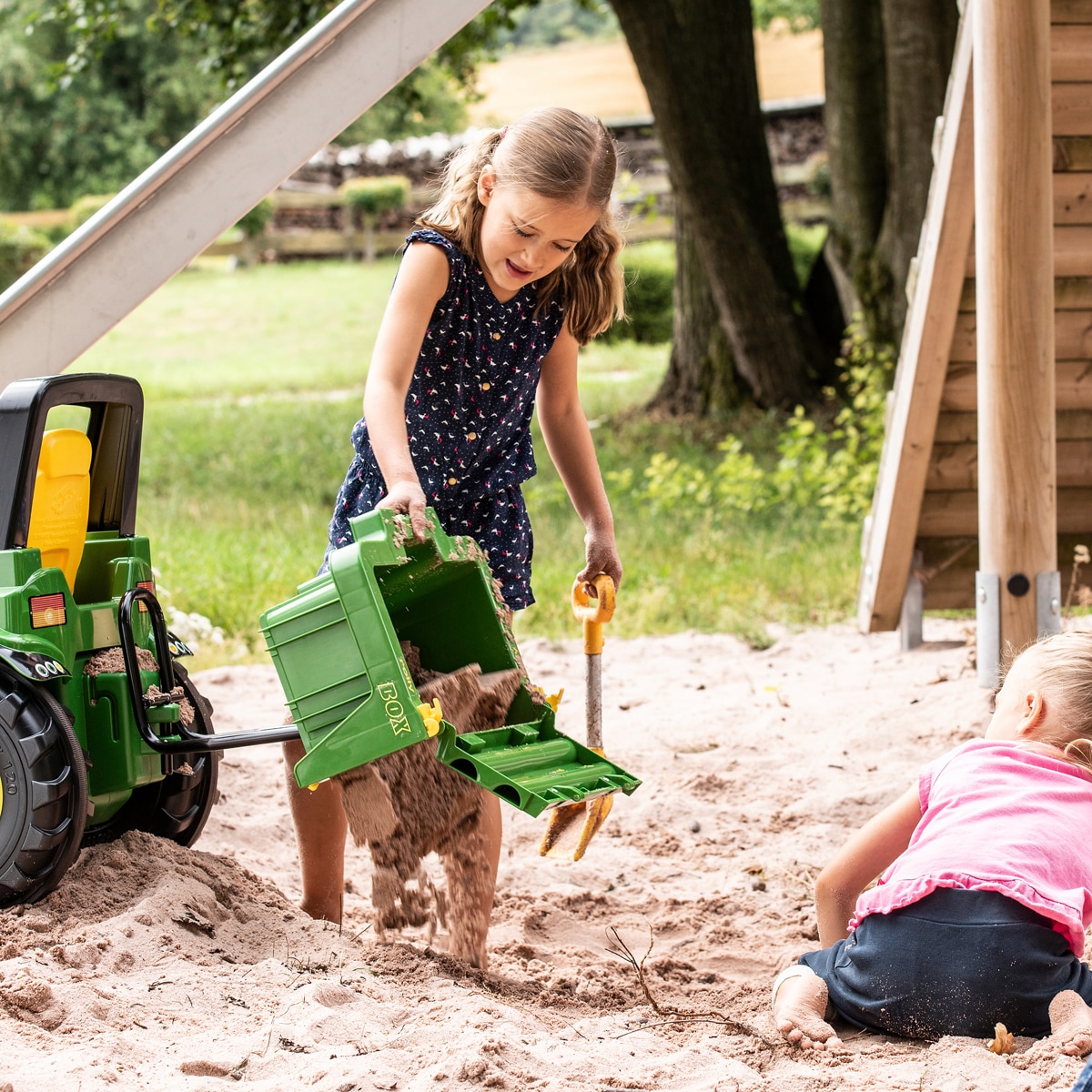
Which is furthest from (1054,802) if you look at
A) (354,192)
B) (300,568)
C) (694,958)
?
(354,192)

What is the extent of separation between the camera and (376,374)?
7.44 feet

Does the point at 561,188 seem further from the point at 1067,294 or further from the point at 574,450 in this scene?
the point at 1067,294

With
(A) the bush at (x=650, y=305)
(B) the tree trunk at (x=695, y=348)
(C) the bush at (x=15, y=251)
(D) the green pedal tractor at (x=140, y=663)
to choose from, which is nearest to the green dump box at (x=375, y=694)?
(D) the green pedal tractor at (x=140, y=663)

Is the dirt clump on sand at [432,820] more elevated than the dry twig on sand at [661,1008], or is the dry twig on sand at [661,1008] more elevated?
the dirt clump on sand at [432,820]

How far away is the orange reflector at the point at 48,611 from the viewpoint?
2.18 m

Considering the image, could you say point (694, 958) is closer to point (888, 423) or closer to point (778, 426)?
point (888, 423)

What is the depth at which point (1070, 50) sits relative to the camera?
325 centimetres

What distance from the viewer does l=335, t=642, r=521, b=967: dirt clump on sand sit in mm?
2045

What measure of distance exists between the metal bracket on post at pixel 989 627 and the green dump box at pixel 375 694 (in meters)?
1.35

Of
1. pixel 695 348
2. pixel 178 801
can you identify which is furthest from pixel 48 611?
pixel 695 348

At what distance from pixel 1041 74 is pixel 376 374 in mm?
1742

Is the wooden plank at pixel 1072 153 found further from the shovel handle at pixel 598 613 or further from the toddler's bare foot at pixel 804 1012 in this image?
the toddler's bare foot at pixel 804 1012

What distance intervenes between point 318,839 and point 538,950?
48cm

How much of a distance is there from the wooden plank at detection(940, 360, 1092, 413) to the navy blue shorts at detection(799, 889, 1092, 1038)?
2.27 m
